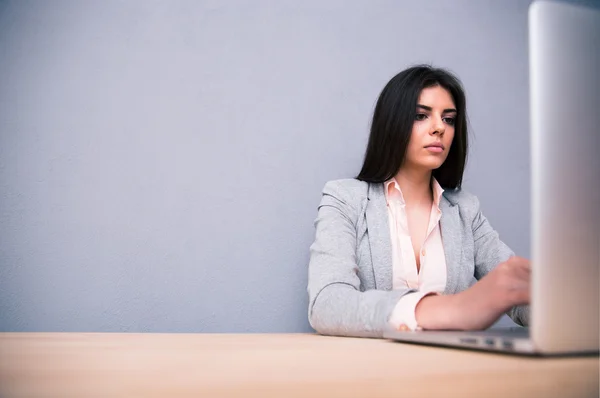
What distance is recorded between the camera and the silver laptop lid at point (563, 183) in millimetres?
446

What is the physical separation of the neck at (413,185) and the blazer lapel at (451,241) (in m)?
0.07

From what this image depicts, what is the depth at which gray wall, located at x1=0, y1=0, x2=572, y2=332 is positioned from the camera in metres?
1.42

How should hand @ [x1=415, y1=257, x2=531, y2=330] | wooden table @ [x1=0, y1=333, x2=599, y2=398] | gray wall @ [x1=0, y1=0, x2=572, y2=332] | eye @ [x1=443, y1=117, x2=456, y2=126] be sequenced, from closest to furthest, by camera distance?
wooden table @ [x1=0, y1=333, x2=599, y2=398], hand @ [x1=415, y1=257, x2=531, y2=330], gray wall @ [x1=0, y1=0, x2=572, y2=332], eye @ [x1=443, y1=117, x2=456, y2=126]

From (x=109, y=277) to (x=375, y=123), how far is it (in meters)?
0.89

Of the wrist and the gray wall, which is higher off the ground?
the gray wall

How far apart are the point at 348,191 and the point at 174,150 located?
1.79 ft

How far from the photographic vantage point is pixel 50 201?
1.43 metres

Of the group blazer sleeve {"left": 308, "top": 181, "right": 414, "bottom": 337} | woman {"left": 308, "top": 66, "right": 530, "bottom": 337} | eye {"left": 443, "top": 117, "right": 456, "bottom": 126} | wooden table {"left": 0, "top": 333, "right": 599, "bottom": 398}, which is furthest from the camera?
eye {"left": 443, "top": 117, "right": 456, "bottom": 126}

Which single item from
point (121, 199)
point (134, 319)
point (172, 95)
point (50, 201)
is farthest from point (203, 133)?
point (134, 319)

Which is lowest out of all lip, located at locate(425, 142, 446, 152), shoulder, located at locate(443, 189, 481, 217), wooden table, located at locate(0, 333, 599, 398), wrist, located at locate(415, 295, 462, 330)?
wrist, located at locate(415, 295, 462, 330)

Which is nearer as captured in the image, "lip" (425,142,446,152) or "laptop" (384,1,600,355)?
"laptop" (384,1,600,355)

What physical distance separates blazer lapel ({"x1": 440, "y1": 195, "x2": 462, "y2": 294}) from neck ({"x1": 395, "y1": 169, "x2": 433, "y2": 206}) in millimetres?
68

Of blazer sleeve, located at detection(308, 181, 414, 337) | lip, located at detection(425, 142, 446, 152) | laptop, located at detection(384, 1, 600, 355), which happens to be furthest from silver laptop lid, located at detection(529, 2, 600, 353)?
lip, located at detection(425, 142, 446, 152)

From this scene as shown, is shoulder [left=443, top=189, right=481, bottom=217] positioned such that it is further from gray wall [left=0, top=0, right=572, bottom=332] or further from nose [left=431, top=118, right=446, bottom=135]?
gray wall [left=0, top=0, right=572, bottom=332]
